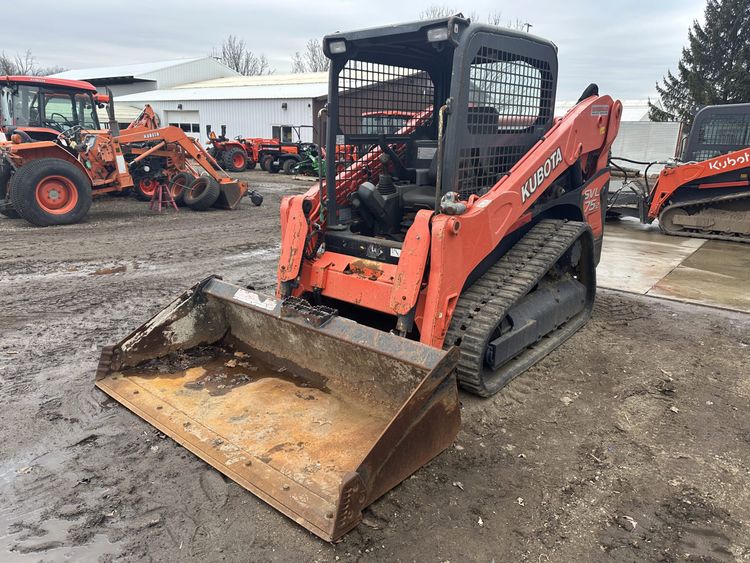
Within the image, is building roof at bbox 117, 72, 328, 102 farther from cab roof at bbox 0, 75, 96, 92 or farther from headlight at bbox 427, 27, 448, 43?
headlight at bbox 427, 27, 448, 43

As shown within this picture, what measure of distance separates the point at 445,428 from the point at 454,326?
2.71 feet

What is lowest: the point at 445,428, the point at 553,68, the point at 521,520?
the point at 521,520

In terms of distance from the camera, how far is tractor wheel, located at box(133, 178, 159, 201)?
12094 mm

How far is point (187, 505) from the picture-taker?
2525 millimetres

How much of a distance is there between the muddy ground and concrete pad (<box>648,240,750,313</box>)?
107 cm

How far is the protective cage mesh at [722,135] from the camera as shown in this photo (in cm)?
925

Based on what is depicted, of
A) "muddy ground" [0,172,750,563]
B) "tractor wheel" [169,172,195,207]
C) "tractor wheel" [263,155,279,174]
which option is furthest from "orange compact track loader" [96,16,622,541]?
"tractor wheel" [263,155,279,174]

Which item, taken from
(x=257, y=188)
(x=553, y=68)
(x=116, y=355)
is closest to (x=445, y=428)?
(x=116, y=355)

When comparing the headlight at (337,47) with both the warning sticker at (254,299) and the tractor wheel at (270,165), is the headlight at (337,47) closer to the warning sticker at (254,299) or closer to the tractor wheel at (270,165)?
the warning sticker at (254,299)

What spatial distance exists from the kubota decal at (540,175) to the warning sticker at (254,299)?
184 centimetres

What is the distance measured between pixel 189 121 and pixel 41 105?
76.5 feet

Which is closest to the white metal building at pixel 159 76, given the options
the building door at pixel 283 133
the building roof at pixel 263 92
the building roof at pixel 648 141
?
the building roof at pixel 263 92

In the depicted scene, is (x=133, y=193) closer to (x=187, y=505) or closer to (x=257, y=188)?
(x=257, y=188)

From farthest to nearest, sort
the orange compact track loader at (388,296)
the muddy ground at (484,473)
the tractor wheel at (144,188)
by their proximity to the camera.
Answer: the tractor wheel at (144,188)
the orange compact track loader at (388,296)
the muddy ground at (484,473)
